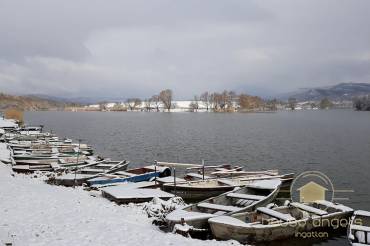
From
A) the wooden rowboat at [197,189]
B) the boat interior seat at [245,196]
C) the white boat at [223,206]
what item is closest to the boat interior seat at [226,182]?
the wooden rowboat at [197,189]

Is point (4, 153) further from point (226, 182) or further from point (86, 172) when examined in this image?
point (226, 182)

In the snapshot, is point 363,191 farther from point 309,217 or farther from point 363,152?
point 363,152

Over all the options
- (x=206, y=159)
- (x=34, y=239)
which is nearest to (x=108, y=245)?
(x=34, y=239)

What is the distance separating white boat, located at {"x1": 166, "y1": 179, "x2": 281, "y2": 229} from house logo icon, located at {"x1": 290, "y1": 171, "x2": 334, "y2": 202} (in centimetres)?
179

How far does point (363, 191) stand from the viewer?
95.3 ft

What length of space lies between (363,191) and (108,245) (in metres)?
22.5

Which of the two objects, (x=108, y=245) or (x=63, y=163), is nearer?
(x=108, y=245)

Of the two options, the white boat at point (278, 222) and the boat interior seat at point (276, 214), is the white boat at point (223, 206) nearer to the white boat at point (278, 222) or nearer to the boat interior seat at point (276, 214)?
the white boat at point (278, 222)

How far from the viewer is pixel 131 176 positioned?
90.6ft

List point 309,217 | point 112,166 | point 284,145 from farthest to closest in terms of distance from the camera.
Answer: point 284,145
point 112,166
point 309,217

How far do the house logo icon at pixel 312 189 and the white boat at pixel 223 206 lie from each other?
5.88 ft

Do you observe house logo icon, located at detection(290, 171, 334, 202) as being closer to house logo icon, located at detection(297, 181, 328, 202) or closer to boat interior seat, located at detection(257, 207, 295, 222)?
house logo icon, located at detection(297, 181, 328, 202)

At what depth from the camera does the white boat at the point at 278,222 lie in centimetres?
1597

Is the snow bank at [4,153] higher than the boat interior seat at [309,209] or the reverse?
higher
